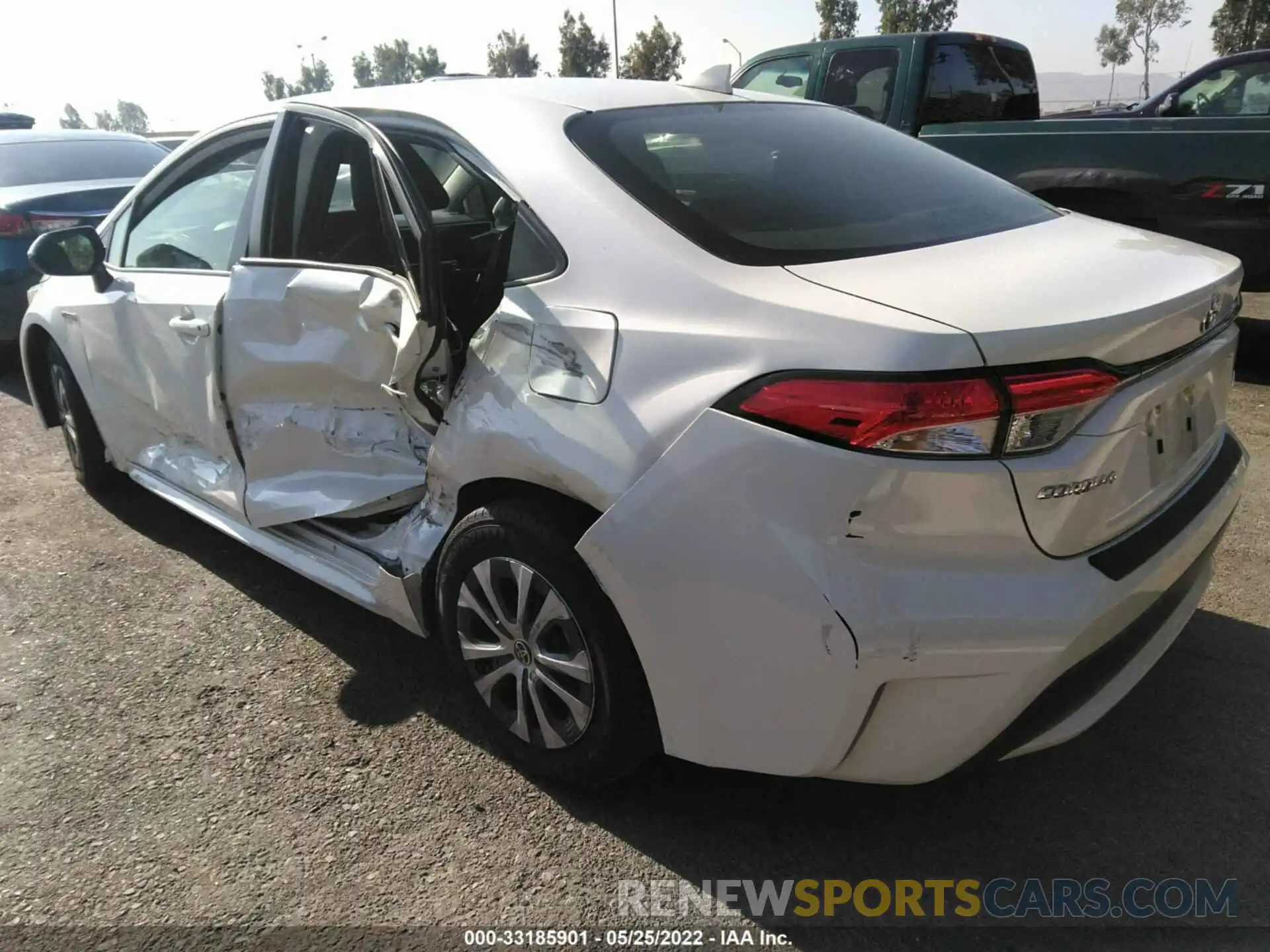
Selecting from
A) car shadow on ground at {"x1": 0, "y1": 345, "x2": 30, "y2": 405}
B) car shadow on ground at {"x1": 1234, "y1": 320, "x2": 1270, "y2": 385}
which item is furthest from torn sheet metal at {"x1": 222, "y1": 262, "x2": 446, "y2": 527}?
car shadow on ground at {"x1": 1234, "y1": 320, "x2": 1270, "y2": 385}

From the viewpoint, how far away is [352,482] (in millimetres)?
2906

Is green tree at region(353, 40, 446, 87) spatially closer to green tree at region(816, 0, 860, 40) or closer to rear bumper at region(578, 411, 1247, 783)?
green tree at region(816, 0, 860, 40)

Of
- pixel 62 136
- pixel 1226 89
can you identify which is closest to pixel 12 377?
pixel 62 136

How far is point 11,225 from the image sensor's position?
245 inches

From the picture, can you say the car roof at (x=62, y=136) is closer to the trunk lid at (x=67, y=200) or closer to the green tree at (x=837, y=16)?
→ the trunk lid at (x=67, y=200)

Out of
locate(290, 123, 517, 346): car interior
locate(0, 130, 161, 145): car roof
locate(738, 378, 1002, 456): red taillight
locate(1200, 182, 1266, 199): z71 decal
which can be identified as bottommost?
locate(738, 378, 1002, 456): red taillight

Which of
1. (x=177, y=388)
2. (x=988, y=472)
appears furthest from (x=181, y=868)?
(x=988, y=472)

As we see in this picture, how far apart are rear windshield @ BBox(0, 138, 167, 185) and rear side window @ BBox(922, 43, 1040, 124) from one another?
5.40 m

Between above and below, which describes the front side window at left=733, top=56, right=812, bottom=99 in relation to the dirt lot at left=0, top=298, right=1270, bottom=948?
above

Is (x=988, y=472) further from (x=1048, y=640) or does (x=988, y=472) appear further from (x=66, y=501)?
→ (x=66, y=501)

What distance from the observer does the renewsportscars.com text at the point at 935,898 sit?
2.08 m

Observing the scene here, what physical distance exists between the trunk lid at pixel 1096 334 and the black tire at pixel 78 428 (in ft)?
11.4

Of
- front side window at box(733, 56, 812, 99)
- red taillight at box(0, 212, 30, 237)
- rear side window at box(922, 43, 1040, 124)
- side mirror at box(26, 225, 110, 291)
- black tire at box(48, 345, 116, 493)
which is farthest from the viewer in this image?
front side window at box(733, 56, 812, 99)

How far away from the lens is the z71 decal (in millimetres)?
5359
